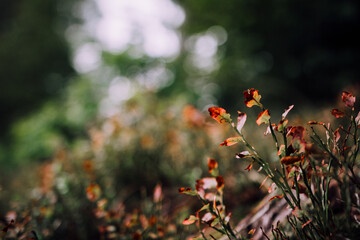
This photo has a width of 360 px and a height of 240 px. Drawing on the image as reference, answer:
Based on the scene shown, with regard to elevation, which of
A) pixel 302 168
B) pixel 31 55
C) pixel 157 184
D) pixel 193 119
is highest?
pixel 302 168

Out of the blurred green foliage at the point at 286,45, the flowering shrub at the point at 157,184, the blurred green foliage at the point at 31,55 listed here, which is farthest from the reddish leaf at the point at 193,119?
the blurred green foliage at the point at 31,55

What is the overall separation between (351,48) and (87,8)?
12957 millimetres

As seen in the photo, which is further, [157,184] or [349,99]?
[157,184]

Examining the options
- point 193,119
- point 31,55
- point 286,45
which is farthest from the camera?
point 31,55

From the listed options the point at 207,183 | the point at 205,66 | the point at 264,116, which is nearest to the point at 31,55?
the point at 205,66

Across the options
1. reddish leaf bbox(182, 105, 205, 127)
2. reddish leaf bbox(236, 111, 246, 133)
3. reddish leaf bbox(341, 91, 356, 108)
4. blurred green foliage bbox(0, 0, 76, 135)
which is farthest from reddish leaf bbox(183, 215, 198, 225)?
blurred green foliage bbox(0, 0, 76, 135)

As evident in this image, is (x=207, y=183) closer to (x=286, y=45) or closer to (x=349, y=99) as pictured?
(x=349, y=99)

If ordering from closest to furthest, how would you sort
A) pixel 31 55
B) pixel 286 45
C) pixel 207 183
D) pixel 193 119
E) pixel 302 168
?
pixel 302 168, pixel 207 183, pixel 193 119, pixel 286 45, pixel 31 55

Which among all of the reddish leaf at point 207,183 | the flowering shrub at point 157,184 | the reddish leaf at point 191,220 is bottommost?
the flowering shrub at point 157,184

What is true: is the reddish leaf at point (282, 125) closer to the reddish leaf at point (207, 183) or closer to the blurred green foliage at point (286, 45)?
the reddish leaf at point (207, 183)

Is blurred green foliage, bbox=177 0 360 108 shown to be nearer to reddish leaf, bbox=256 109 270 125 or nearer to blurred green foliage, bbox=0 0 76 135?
reddish leaf, bbox=256 109 270 125

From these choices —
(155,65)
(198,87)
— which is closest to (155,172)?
(198,87)

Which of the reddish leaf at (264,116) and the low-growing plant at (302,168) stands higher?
the reddish leaf at (264,116)

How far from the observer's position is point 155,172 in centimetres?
234
